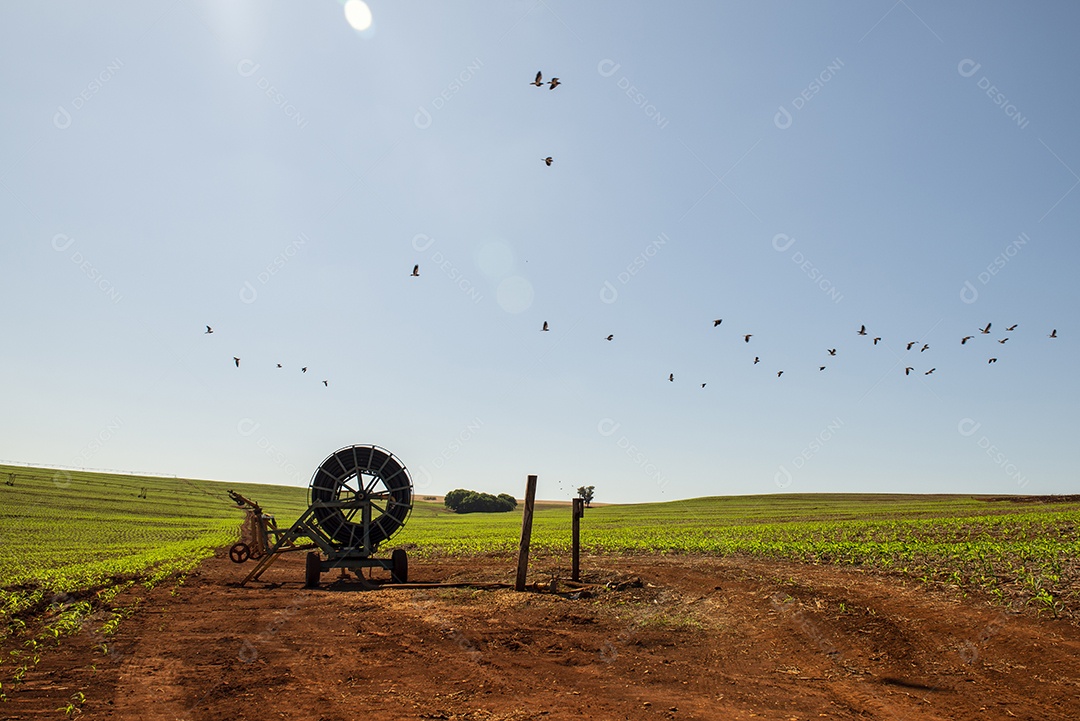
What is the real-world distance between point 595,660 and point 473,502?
12236cm

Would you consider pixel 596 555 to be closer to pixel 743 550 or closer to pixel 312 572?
pixel 743 550

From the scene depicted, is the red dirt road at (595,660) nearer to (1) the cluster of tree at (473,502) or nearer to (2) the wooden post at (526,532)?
(2) the wooden post at (526,532)

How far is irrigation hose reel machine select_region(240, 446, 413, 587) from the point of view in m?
22.2

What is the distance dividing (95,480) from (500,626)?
A: 130m

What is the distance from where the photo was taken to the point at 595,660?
10.7 metres

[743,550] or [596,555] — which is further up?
[743,550]

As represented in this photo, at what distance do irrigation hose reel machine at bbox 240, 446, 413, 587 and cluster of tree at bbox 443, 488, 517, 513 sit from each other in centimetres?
10702

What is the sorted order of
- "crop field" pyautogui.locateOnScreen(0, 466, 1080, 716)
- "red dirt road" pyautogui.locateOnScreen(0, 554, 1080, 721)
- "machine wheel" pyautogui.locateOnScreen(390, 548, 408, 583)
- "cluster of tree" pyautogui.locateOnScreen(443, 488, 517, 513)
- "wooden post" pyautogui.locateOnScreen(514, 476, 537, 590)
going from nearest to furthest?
"red dirt road" pyautogui.locateOnScreen(0, 554, 1080, 721) → "crop field" pyautogui.locateOnScreen(0, 466, 1080, 716) → "wooden post" pyautogui.locateOnScreen(514, 476, 537, 590) → "machine wheel" pyautogui.locateOnScreen(390, 548, 408, 583) → "cluster of tree" pyautogui.locateOnScreen(443, 488, 517, 513)

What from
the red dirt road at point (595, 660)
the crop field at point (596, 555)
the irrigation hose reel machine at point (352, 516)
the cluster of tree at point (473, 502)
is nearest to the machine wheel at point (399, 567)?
the irrigation hose reel machine at point (352, 516)

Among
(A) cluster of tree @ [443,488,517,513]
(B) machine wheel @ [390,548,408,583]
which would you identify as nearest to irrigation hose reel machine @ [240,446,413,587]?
(B) machine wheel @ [390,548,408,583]

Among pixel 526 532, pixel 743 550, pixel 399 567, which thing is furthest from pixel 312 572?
pixel 743 550

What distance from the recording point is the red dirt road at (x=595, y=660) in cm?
823

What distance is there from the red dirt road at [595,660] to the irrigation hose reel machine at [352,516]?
5934 millimetres

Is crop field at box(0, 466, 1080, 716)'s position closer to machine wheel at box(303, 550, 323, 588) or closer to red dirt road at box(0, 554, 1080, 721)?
red dirt road at box(0, 554, 1080, 721)
